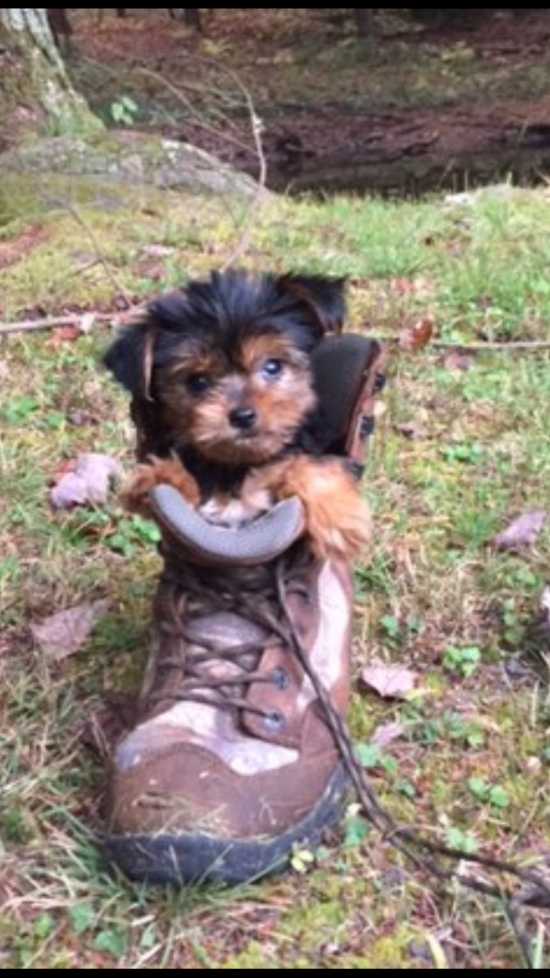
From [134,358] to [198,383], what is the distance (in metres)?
0.10

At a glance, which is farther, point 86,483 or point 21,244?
point 21,244

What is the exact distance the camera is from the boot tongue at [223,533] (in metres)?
1.97

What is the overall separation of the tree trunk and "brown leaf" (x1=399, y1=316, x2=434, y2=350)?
237cm

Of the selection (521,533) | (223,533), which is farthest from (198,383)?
(521,533)

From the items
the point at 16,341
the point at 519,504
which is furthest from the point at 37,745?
the point at 16,341

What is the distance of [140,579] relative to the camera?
259 cm

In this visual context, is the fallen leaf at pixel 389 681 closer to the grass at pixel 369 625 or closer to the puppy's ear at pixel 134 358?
the grass at pixel 369 625

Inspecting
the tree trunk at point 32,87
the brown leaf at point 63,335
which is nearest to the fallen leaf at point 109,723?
the brown leaf at point 63,335

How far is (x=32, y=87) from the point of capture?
18.2 ft

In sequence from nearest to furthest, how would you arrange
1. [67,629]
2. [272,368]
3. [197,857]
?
1. [197,857]
2. [272,368]
3. [67,629]

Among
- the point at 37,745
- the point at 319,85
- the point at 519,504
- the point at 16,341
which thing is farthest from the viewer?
the point at 319,85

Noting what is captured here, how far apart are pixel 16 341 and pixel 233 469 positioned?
1.59 m

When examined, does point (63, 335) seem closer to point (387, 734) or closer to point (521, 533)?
Result: point (521, 533)

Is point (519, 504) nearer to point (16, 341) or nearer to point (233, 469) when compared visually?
point (233, 469)
